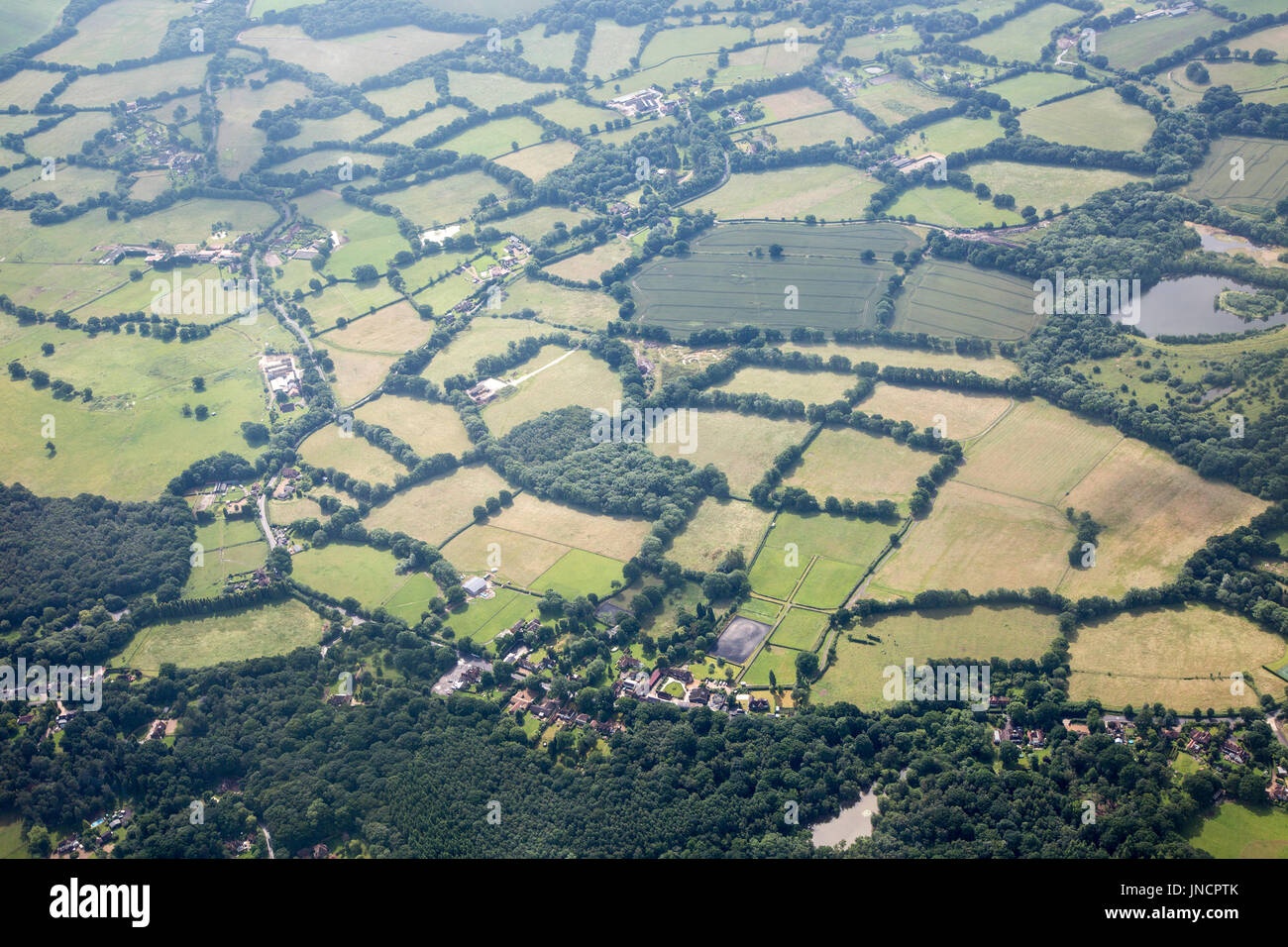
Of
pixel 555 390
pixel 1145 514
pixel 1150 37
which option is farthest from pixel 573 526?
pixel 1150 37

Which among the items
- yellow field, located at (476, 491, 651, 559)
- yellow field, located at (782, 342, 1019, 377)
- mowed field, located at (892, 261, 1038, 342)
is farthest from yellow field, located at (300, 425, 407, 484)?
mowed field, located at (892, 261, 1038, 342)

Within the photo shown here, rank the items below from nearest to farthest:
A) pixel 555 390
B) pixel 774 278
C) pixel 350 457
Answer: pixel 350 457 → pixel 555 390 → pixel 774 278

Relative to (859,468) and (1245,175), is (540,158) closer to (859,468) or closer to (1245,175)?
(859,468)

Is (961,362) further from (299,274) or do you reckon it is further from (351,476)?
(299,274)

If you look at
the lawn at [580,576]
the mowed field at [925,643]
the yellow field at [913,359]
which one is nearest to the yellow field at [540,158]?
the yellow field at [913,359]

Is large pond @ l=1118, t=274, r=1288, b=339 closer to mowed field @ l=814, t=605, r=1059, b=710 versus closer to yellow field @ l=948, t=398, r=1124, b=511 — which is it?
yellow field @ l=948, t=398, r=1124, b=511

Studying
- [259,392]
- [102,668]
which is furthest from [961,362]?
[102,668]
